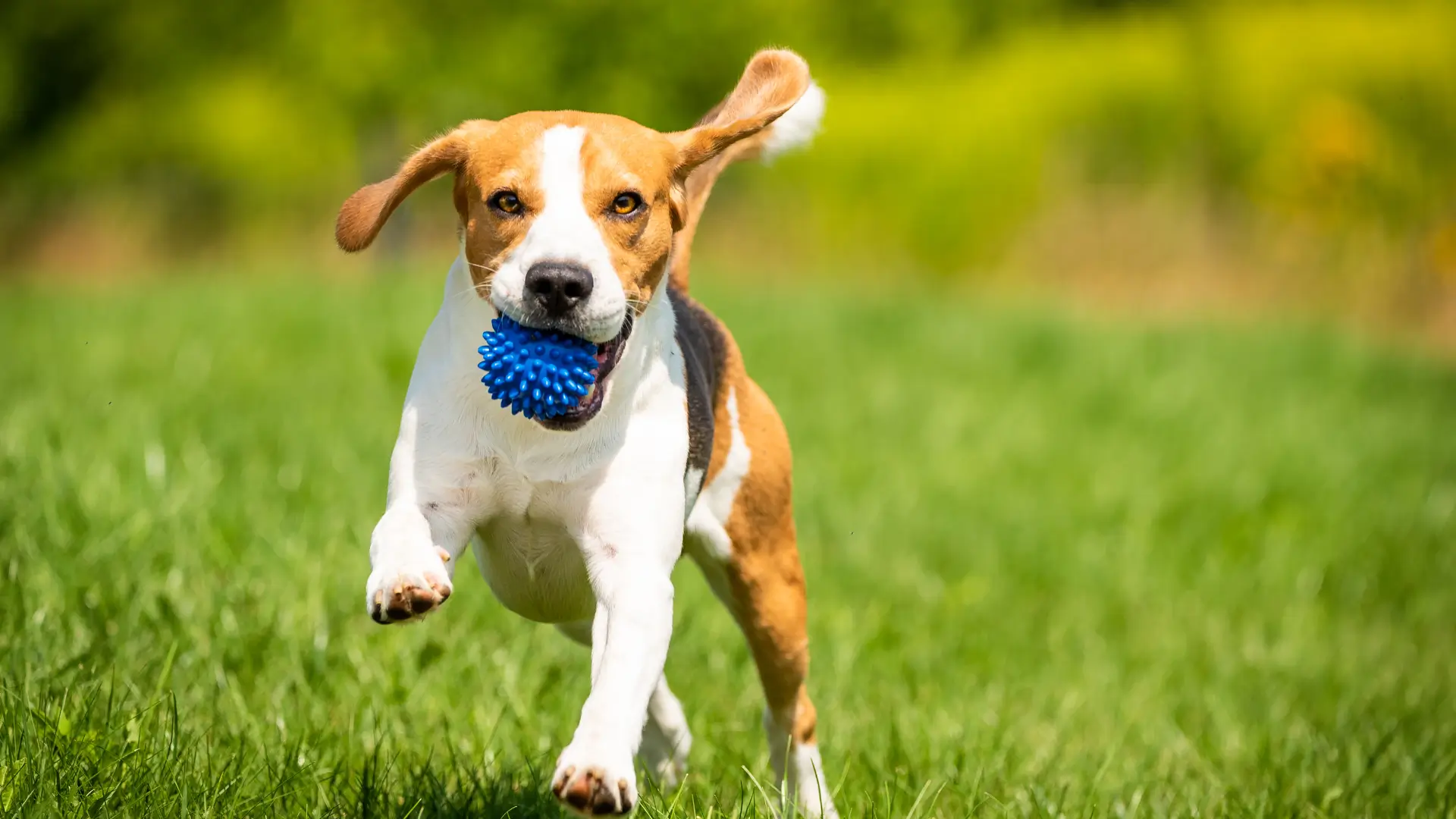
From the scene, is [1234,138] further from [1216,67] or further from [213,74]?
[213,74]

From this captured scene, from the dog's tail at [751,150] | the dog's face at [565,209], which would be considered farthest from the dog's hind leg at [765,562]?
the dog's face at [565,209]

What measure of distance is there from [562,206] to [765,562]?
1.29m

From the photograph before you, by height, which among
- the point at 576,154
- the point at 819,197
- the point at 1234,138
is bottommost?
the point at 819,197

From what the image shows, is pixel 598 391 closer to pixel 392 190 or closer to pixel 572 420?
pixel 572 420

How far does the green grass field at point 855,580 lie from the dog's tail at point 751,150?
139 cm

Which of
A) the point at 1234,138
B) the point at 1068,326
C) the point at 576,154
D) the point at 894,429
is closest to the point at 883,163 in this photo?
the point at 1234,138

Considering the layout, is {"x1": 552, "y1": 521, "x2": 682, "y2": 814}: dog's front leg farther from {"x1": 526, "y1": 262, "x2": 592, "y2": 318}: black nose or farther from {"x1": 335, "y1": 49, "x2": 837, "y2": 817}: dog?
{"x1": 526, "y1": 262, "x2": 592, "y2": 318}: black nose

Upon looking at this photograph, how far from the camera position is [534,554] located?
3.42 metres

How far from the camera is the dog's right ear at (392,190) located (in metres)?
3.37

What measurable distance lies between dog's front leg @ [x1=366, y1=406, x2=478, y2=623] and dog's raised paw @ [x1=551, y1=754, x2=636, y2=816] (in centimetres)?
41

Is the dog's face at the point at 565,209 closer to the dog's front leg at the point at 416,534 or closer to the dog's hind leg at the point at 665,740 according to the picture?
the dog's front leg at the point at 416,534

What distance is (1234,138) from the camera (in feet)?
64.6

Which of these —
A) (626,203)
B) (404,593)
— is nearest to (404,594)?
(404,593)

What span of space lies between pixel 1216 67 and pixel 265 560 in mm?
17990
